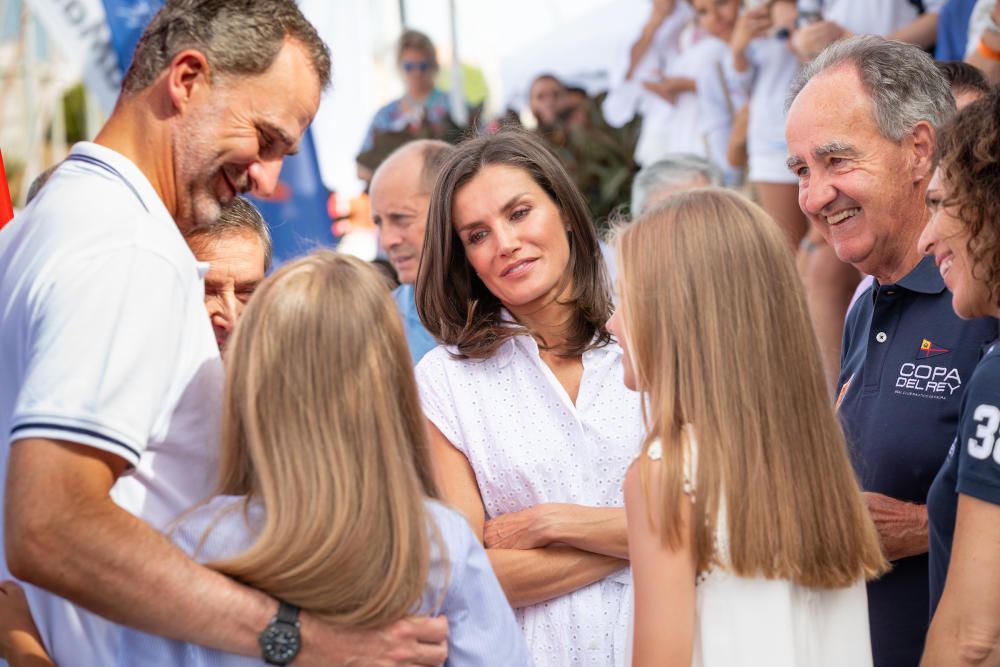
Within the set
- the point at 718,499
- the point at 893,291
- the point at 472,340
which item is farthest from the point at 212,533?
the point at 893,291

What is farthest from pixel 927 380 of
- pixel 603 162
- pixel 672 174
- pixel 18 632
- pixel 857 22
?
pixel 603 162

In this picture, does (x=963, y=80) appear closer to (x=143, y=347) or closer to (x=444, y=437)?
(x=444, y=437)

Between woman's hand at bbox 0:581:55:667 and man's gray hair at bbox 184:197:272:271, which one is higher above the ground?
man's gray hair at bbox 184:197:272:271

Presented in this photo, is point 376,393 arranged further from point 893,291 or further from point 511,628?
point 893,291

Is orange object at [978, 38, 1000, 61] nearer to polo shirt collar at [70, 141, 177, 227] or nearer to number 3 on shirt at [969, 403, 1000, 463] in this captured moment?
number 3 on shirt at [969, 403, 1000, 463]

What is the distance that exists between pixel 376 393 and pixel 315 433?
0.12 m

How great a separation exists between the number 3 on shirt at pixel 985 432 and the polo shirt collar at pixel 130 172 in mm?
1406

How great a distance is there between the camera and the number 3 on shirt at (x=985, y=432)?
6.01ft

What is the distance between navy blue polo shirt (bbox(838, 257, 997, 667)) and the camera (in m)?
2.49

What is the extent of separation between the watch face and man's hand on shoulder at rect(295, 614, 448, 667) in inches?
0.8

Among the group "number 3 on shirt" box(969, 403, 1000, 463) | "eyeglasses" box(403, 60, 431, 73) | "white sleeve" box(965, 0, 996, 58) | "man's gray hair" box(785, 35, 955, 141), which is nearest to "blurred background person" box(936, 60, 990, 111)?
"man's gray hair" box(785, 35, 955, 141)

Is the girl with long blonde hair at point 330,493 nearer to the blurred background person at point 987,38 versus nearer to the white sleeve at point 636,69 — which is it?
the blurred background person at point 987,38

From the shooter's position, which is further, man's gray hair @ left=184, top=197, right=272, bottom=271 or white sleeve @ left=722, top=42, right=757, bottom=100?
white sleeve @ left=722, top=42, right=757, bottom=100

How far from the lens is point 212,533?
1779 millimetres
